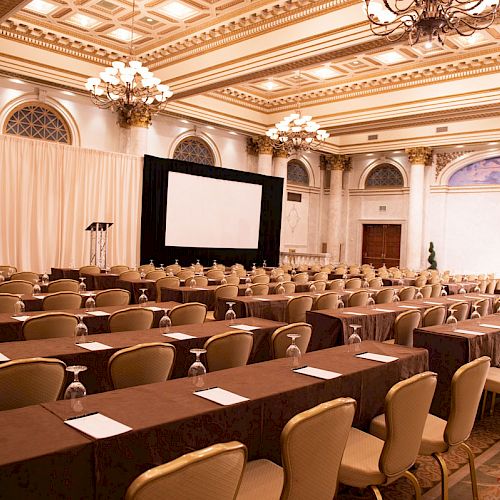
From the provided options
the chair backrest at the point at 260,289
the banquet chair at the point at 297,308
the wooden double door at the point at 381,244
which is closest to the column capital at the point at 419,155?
the wooden double door at the point at 381,244

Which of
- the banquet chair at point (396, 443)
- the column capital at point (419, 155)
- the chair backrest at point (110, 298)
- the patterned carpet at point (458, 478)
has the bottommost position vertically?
the patterned carpet at point (458, 478)

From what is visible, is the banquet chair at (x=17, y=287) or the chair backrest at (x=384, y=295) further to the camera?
the chair backrest at (x=384, y=295)

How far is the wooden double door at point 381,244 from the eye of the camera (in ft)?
68.6

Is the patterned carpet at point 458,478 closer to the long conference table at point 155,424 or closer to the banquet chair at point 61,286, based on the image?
the long conference table at point 155,424

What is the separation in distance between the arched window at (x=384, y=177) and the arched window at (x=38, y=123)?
Answer: 1183 cm

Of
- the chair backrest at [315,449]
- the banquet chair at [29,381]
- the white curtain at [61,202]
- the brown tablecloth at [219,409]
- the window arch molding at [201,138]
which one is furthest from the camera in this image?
the window arch molding at [201,138]

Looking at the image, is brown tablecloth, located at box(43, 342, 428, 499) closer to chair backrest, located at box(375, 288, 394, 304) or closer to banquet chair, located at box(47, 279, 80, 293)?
banquet chair, located at box(47, 279, 80, 293)

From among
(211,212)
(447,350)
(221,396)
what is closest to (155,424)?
(221,396)

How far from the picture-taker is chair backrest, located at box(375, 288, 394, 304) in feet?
28.6

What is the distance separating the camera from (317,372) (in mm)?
3477

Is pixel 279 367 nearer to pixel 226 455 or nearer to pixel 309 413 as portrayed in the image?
pixel 309 413

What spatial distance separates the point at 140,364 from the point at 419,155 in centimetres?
1696

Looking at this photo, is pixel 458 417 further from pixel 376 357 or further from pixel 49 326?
pixel 49 326

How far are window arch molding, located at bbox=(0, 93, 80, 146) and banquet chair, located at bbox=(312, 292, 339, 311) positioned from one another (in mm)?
Result: 9188
